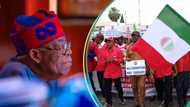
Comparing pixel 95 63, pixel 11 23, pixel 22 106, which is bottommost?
pixel 22 106

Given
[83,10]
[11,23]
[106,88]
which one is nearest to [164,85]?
[106,88]

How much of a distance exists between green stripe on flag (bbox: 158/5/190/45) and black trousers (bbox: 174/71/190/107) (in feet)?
0.62

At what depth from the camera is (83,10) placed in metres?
3.26

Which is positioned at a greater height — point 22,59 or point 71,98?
point 22,59

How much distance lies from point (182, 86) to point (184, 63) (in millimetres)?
127

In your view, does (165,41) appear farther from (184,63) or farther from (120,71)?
(120,71)

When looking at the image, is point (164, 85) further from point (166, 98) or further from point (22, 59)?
point (22, 59)

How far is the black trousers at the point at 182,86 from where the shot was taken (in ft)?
10.9

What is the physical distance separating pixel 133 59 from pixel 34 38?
551 millimetres


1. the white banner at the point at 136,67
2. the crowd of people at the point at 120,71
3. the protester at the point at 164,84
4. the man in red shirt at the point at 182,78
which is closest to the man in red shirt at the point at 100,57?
the crowd of people at the point at 120,71

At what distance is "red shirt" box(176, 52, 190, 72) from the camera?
3.32 m

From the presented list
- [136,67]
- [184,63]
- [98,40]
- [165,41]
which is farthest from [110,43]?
[184,63]

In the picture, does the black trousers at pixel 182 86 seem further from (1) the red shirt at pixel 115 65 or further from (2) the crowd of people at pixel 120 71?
(1) the red shirt at pixel 115 65

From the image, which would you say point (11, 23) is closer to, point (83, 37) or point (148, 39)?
point (83, 37)
